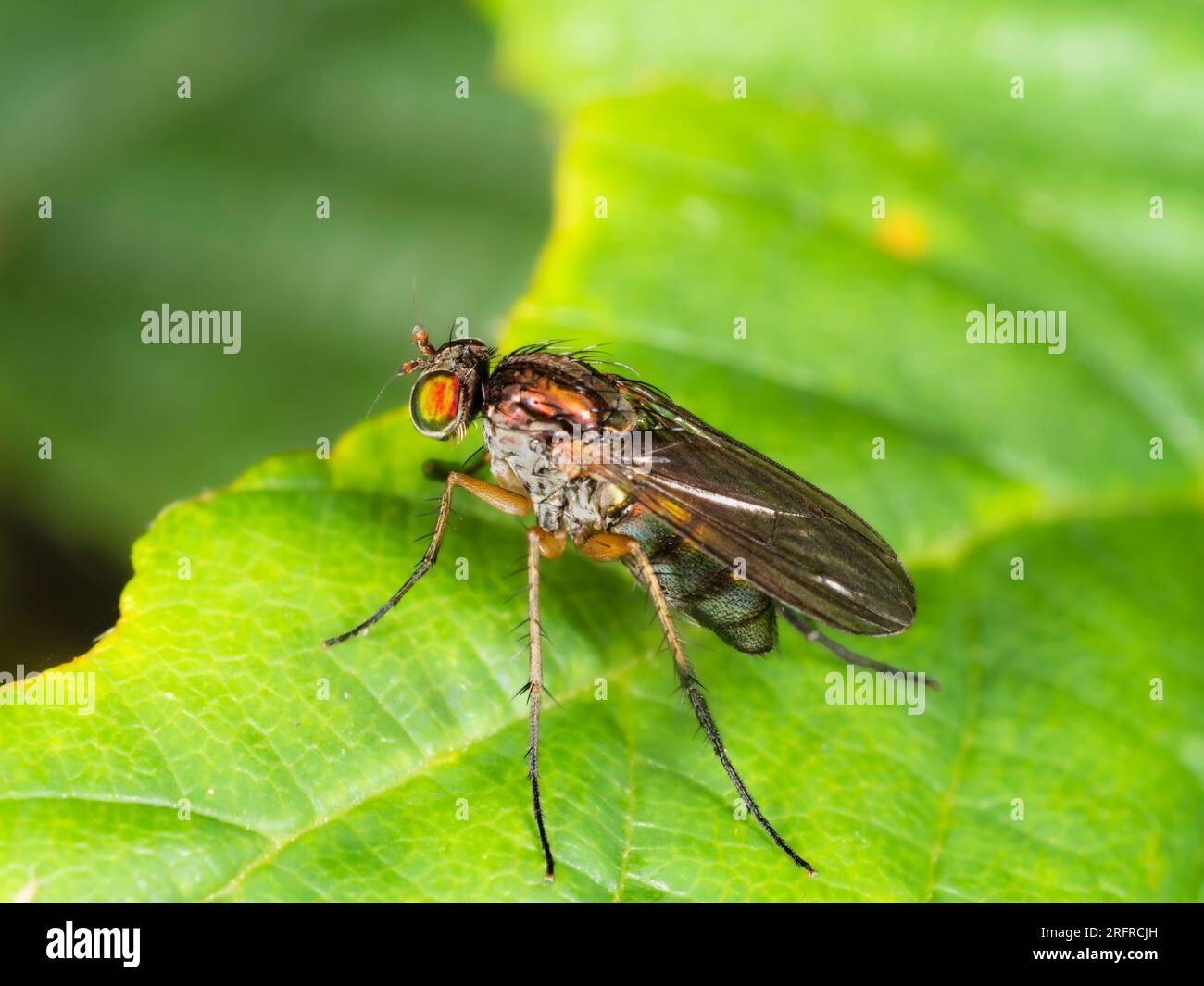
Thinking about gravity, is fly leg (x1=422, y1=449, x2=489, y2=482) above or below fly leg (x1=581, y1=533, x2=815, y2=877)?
above

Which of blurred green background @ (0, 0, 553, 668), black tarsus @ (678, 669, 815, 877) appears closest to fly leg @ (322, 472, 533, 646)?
black tarsus @ (678, 669, 815, 877)

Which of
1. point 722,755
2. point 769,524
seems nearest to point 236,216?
point 769,524

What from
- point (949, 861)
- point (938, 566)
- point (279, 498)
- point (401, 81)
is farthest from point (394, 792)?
point (401, 81)

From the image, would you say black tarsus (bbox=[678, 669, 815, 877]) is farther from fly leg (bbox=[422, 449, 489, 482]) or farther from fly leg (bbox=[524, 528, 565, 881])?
fly leg (bbox=[422, 449, 489, 482])

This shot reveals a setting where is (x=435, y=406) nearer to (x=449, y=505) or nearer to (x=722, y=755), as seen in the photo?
(x=449, y=505)
